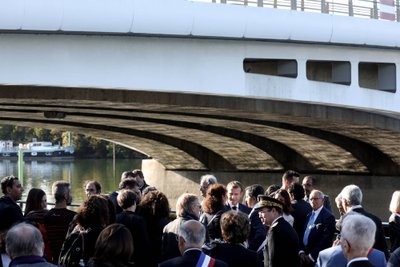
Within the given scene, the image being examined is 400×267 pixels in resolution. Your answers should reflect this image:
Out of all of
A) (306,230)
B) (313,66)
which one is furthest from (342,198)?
(313,66)

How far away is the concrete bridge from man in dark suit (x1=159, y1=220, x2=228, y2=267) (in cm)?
886

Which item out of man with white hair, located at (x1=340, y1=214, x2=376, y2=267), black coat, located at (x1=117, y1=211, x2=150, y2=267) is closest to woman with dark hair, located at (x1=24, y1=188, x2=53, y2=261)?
black coat, located at (x1=117, y1=211, x2=150, y2=267)

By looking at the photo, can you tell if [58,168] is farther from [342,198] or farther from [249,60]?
[342,198]

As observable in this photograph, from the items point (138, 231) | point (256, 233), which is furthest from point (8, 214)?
point (256, 233)

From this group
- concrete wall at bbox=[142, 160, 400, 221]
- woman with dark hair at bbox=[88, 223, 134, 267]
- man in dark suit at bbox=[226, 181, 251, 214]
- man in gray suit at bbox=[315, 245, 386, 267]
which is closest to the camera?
woman with dark hair at bbox=[88, 223, 134, 267]

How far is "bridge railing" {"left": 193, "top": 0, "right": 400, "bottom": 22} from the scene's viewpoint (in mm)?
19047

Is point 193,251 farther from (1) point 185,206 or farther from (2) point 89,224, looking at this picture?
(1) point 185,206

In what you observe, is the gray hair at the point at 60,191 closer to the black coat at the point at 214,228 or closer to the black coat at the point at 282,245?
the black coat at the point at 214,228

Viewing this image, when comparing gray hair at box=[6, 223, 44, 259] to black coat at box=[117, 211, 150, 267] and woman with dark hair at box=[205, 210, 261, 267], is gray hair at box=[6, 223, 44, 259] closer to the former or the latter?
woman with dark hair at box=[205, 210, 261, 267]

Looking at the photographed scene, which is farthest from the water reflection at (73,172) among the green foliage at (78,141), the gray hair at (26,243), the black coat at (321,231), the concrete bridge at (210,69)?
the gray hair at (26,243)

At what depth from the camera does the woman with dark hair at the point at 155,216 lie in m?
8.74

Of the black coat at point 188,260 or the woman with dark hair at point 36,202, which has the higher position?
the woman with dark hair at point 36,202

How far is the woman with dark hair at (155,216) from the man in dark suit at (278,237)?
1177mm

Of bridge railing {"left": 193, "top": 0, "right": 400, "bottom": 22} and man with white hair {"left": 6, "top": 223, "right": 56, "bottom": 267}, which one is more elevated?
bridge railing {"left": 193, "top": 0, "right": 400, "bottom": 22}
